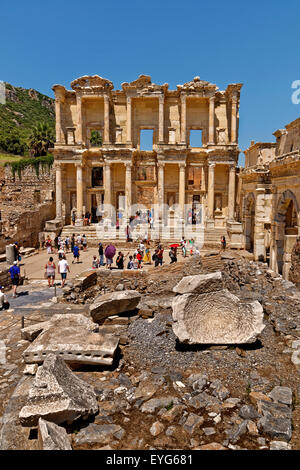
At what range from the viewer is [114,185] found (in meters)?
28.4

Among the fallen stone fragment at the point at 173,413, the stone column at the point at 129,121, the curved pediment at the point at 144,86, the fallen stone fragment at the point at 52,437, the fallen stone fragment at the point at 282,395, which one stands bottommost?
the fallen stone fragment at the point at 173,413

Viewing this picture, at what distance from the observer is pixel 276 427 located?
14.9 feet

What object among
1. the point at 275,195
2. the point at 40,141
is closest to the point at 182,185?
the point at 275,195

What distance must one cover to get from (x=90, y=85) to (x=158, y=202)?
11.1 metres

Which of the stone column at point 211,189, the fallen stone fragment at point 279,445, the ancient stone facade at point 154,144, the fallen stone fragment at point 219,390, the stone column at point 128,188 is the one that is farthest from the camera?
the stone column at point 211,189

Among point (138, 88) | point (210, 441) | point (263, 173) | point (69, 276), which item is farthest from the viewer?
point (138, 88)

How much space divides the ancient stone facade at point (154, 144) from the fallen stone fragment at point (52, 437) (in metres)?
21.9

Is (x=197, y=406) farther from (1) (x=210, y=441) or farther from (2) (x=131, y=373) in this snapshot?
(2) (x=131, y=373)

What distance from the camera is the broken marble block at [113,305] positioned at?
28.1ft

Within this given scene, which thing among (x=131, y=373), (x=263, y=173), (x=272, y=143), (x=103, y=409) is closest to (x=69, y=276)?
(x=131, y=373)

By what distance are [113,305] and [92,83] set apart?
23.1 metres

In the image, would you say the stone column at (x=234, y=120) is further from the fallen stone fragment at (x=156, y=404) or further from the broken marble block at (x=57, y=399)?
the broken marble block at (x=57, y=399)

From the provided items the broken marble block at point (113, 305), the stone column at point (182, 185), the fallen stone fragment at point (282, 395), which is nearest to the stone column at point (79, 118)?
the stone column at point (182, 185)

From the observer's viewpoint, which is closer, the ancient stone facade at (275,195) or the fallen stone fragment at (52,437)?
the fallen stone fragment at (52,437)
